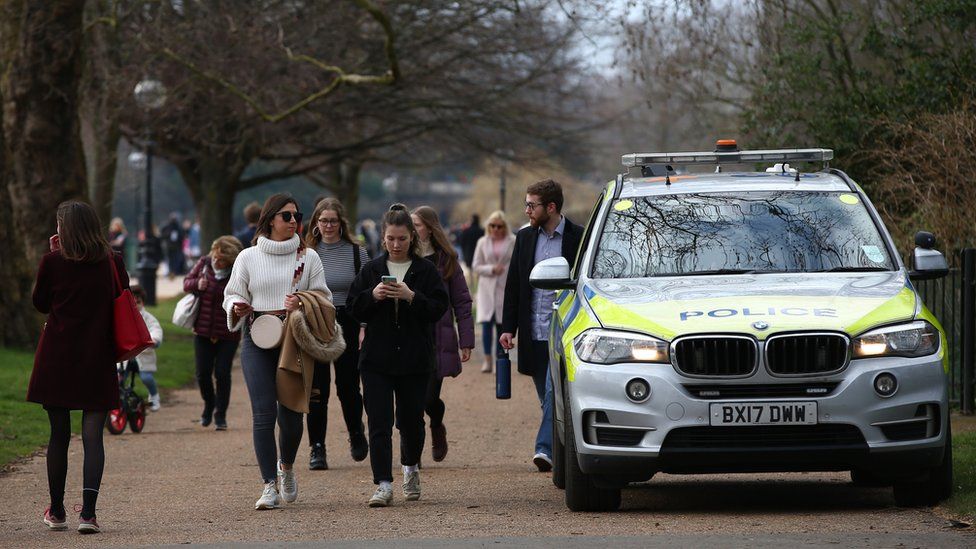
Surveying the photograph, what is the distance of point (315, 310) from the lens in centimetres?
914

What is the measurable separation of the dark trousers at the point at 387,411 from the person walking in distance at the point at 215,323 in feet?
16.1

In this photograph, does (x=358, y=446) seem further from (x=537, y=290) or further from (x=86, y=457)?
(x=86, y=457)

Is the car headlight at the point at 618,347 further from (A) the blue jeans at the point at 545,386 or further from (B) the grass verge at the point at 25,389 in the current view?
(B) the grass verge at the point at 25,389

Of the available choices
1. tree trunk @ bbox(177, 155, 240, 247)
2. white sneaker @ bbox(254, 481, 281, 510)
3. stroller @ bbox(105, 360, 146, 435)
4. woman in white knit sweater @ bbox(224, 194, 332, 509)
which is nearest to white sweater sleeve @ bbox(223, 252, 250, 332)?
woman in white knit sweater @ bbox(224, 194, 332, 509)

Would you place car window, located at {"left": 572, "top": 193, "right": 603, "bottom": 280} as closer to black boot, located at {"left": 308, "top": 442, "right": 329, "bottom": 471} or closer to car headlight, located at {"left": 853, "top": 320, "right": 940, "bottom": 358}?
car headlight, located at {"left": 853, "top": 320, "right": 940, "bottom": 358}

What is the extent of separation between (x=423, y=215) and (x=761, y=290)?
309 centimetres

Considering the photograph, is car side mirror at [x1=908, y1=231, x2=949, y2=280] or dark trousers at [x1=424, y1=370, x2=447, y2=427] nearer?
car side mirror at [x1=908, y1=231, x2=949, y2=280]

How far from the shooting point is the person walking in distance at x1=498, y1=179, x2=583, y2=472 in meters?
10.6

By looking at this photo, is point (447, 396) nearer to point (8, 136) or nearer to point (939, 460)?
point (8, 136)

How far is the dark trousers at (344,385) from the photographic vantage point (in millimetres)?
11000

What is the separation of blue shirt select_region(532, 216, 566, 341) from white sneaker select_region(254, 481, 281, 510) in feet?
7.29

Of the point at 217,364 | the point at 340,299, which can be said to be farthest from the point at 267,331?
the point at 217,364

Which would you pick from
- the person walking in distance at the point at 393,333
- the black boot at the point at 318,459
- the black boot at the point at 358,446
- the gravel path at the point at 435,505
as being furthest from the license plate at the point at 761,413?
the black boot at the point at 318,459

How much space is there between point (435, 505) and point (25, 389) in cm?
798
